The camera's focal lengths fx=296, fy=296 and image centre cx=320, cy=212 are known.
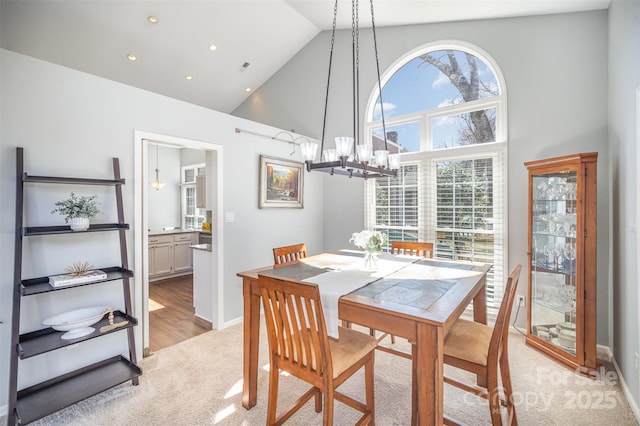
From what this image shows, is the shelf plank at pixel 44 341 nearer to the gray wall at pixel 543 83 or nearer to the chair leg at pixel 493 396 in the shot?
the chair leg at pixel 493 396

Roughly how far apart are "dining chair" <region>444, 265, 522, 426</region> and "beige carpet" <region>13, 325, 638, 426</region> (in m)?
0.35

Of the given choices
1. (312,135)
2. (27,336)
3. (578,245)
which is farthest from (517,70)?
(27,336)

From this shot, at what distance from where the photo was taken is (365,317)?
1.71 meters

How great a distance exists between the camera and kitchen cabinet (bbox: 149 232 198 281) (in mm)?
5610

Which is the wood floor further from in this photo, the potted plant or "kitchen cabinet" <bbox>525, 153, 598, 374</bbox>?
"kitchen cabinet" <bbox>525, 153, 598, 374</bbox>

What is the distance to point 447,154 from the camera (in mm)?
3734

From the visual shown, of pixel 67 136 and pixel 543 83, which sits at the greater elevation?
pixel 543 83

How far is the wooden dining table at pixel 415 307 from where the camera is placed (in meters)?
1.46

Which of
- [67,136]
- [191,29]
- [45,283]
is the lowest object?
[45,283]

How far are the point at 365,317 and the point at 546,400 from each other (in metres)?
1.70

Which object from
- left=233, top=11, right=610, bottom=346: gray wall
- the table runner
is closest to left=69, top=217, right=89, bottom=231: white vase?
the table runner

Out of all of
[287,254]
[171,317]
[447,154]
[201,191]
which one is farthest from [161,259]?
Result: [447,154]

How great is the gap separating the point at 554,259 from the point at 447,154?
5.29 feet

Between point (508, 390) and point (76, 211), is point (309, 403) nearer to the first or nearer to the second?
point (508, 390)
